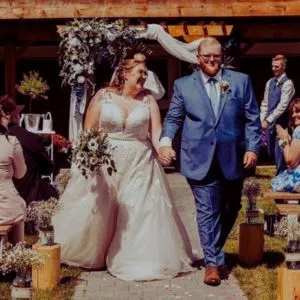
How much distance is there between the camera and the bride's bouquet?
25.9 ft

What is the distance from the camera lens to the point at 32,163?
400 inches

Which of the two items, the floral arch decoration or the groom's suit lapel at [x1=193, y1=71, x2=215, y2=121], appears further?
the floral arch decoration

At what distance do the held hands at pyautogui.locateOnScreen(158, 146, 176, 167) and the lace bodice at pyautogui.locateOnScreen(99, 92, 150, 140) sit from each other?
0.53 metres

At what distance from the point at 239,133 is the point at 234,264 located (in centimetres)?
134

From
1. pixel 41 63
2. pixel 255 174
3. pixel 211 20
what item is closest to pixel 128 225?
pixel 255 174

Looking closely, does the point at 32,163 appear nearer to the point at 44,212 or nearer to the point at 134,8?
the point at 44,212

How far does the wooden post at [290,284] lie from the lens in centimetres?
648

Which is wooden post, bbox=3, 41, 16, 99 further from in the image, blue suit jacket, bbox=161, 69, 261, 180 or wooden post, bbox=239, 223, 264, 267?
blue suit jacket, bbox=161, 69, 261, 180

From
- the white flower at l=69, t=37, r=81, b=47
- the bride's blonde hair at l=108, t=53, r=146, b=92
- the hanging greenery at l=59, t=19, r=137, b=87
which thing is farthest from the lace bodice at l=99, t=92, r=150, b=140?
the white flower at l=69, t=37, r=81, b=47

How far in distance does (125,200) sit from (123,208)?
0.07 meters

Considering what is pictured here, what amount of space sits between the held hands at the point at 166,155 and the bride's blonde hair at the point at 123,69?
2.90ft

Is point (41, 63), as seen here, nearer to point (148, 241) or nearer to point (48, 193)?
point (48, 193)

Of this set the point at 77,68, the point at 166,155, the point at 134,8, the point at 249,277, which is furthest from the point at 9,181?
the point at 134,8

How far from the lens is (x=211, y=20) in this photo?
17.1m
